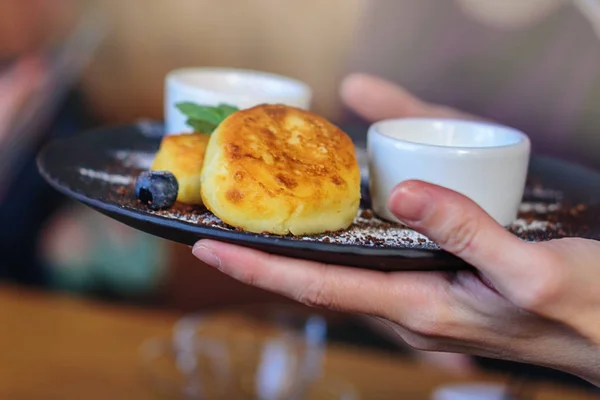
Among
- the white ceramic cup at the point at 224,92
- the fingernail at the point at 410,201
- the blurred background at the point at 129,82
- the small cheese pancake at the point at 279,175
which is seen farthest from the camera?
the blurred background at the point at 129,82

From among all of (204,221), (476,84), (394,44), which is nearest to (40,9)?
(394,44)

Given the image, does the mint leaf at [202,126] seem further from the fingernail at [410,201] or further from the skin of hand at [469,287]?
the fingernail at [410,201]

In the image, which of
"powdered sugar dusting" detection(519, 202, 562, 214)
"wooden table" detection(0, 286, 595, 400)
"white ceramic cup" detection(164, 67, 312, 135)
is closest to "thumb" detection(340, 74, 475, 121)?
"white ceramic cup" detection(164, 67, 312, 135)

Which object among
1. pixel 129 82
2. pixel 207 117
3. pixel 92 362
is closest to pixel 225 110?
pixel 207 117

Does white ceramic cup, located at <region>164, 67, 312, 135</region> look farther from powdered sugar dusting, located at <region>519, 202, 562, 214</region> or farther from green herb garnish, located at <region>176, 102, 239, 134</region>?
powdered sugar dusting, located at <region>519, 202, 562, 214</region>

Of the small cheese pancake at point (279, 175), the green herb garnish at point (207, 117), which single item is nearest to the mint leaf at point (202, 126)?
the green herb garnish at point (207, 117)

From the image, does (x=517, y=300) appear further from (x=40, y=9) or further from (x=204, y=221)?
(x=40, y=9)

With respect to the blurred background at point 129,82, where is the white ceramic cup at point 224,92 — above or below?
above

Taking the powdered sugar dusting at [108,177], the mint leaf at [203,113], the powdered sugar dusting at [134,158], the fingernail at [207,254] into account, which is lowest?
the powdered sugar dusting at [134,158]
